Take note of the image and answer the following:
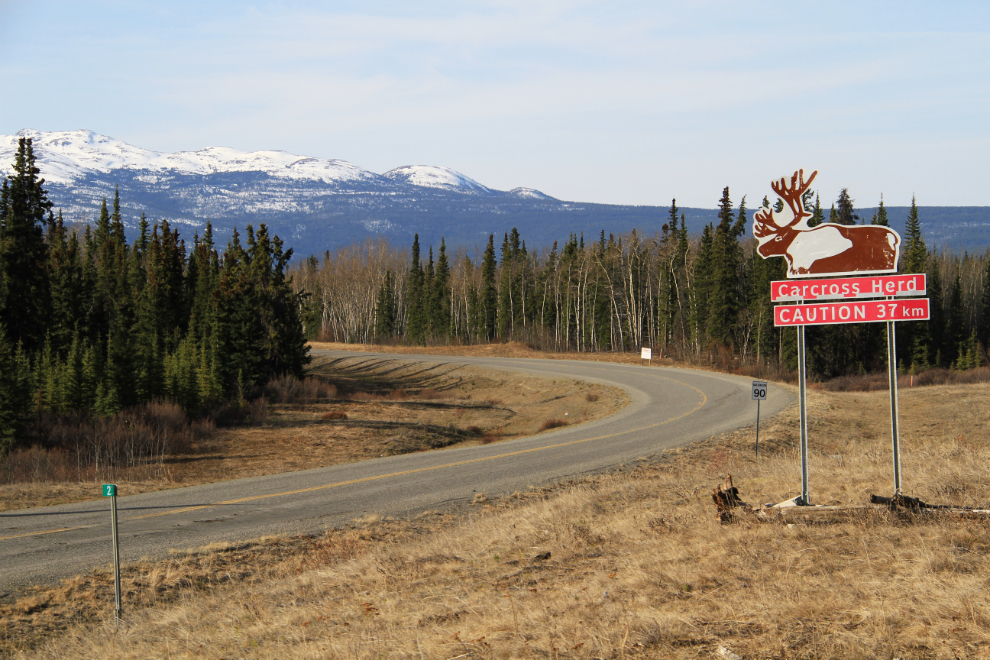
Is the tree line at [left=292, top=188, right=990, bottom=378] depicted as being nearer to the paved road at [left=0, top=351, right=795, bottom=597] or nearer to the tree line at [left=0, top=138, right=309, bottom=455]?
the tree line at [left=0, top=138, right=309, bottom=455]

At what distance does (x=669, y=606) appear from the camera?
6.66 m

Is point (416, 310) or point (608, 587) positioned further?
point (416, 310)

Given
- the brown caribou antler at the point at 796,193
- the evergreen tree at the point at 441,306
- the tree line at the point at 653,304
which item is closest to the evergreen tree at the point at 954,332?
the tree line at the point at 653,304

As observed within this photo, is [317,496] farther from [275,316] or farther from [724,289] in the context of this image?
[724,289]

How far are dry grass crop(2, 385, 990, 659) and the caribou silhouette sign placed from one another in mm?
3171

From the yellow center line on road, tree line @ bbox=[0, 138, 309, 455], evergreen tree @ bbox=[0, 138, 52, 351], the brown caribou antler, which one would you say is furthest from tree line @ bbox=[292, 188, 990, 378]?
the brown caribou antler

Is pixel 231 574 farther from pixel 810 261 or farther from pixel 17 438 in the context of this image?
pixel 17 438

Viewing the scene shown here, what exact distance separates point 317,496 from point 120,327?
4308 cm

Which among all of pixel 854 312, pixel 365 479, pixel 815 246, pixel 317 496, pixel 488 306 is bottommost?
pixel 365 479

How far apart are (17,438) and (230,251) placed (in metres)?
31.8

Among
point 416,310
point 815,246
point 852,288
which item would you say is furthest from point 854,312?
point 416,310

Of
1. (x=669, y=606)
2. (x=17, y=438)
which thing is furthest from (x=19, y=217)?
(x=669, y=606)

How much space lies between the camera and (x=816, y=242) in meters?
10.6

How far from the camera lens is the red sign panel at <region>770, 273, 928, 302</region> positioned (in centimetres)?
974
